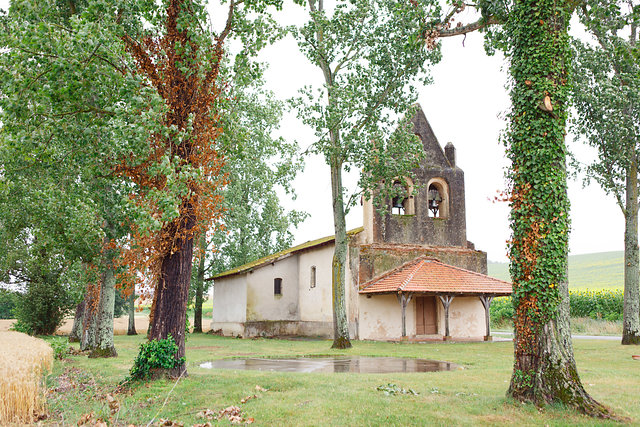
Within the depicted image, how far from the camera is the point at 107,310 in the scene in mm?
16375

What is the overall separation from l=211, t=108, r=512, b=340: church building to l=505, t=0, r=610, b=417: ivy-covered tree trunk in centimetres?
1515

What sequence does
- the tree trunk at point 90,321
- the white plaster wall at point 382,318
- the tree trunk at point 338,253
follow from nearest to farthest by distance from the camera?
the tree trunk at point 90,321 → the tree trunk at point 338,253 → the white plaster wall at point 382,318

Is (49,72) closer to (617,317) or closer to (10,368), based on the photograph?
(10,368)

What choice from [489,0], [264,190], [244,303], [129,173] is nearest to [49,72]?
[129,173]

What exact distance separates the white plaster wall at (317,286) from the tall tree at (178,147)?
57.0 feet

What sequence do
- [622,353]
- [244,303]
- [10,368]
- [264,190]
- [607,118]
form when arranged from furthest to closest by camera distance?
[264,190], [244,303], [607,118], [622,353], [10,368]

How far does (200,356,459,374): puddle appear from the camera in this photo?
12.8 metres

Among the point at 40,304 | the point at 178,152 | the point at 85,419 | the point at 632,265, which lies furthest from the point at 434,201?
the point at 40,304

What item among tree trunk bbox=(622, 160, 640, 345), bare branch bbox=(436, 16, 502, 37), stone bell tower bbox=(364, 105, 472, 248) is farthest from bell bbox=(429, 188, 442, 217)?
bare branch bbox=(436, 16, 502, 37)

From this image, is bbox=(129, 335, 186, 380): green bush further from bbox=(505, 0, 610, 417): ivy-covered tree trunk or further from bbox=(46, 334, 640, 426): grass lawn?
bbox=(505, 0, 610, 417): ivy-covered tree trunk

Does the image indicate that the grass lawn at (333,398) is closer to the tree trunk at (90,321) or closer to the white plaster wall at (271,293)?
the tree trunk at (90,321)

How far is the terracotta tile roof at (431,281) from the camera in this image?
23227 millimetres

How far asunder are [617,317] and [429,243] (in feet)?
49.9

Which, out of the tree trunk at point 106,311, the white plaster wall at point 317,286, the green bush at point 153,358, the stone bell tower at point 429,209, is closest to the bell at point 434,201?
the stone bell tower at point 429,209
